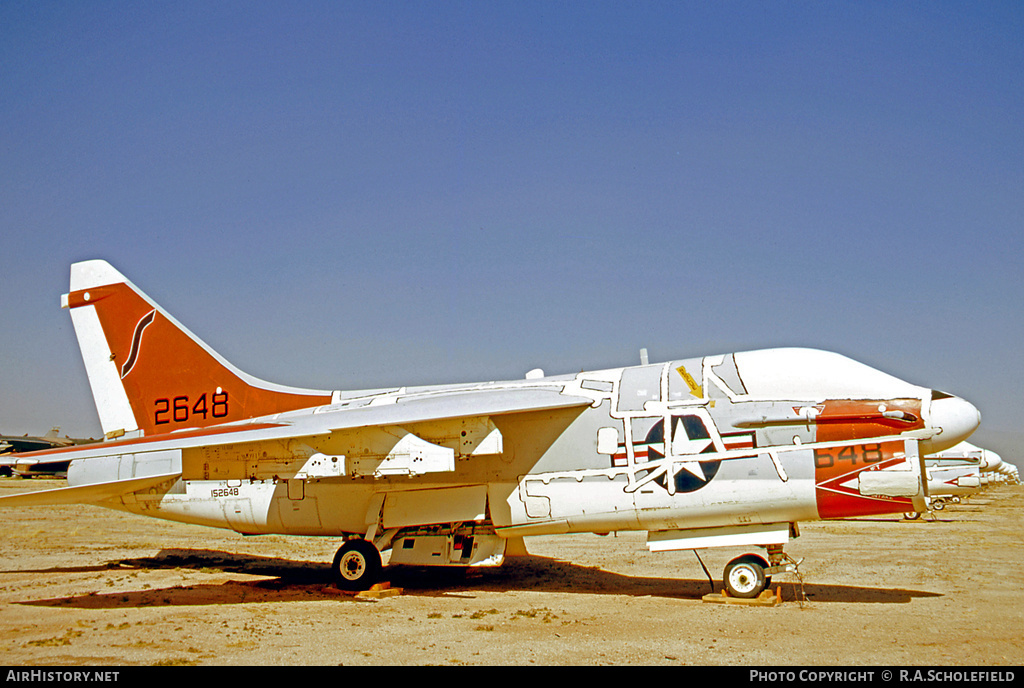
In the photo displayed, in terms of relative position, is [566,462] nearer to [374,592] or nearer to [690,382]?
[690,382]

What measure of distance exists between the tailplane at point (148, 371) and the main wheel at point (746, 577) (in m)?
8.30

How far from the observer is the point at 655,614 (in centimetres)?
1126

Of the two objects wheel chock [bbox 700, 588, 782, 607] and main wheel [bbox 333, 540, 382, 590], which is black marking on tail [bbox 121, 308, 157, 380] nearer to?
main wheel [bbox 333, 540, 382, 590]

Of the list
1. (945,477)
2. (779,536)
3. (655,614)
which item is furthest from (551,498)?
(945,477)

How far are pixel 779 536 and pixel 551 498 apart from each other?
3624mm

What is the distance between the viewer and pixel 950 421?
11586 millimetres

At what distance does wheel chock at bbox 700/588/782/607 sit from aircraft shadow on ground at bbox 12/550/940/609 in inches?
19.3

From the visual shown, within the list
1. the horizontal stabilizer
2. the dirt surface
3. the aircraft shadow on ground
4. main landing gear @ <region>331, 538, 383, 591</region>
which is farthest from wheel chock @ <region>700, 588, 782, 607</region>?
the horizontal stabilizer

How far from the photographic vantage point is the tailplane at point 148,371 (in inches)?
628

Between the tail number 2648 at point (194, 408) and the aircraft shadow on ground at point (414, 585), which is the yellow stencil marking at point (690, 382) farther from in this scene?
the tail number 2648 at point (194, 408)

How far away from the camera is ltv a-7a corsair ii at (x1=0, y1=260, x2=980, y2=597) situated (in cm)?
1177

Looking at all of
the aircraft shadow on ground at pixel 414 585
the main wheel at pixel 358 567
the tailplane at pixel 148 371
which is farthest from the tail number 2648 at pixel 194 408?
the main wheel at pixel 358 567

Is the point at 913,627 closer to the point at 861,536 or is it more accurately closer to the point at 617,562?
the point at 617,562

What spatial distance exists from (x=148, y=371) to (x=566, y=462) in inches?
364
